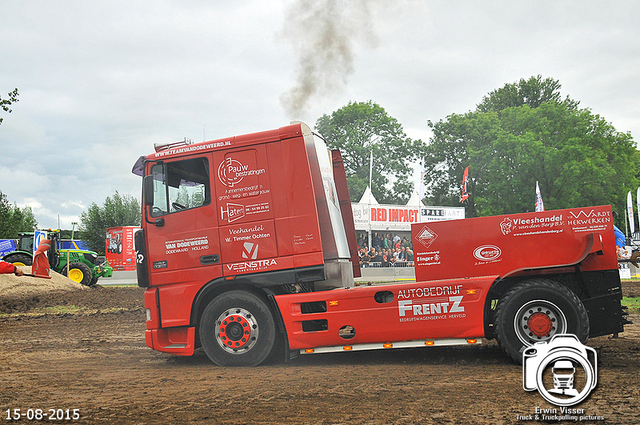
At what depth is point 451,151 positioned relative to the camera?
50906mm

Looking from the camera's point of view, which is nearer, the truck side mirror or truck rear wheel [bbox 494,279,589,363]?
truck rear wheel [bbox 494,279,589,363]

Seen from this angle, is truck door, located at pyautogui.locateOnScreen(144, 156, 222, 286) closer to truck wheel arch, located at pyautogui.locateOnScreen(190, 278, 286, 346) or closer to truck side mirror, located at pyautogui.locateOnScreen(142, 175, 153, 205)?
truck side mirror, located at pyautogui.locateOnScreen(142, 175, 153, 205)

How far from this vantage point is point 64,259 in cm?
2264

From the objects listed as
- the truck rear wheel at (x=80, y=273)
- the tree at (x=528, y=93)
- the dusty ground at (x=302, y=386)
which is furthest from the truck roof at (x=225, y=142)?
the tree at (x=528, y=93)

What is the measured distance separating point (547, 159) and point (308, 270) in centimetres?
3943

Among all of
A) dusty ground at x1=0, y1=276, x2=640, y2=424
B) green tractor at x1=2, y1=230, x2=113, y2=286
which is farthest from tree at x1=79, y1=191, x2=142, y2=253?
dusty ground at x1=0, y1=276, x2=640, y2=424

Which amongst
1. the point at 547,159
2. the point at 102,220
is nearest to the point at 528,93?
the point at 547,159

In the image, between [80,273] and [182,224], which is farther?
[80,273]

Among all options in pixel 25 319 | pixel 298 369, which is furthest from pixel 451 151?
pixel 298 369

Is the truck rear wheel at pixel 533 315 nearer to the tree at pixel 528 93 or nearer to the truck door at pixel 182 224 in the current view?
the truck door at pixel 182 224

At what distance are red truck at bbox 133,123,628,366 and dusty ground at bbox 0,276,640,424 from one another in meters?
0.40

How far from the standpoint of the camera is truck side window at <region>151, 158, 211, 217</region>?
22.5 ft

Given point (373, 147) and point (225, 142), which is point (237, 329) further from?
point (373, 147)

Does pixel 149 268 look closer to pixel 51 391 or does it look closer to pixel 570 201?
pixel 51 391
